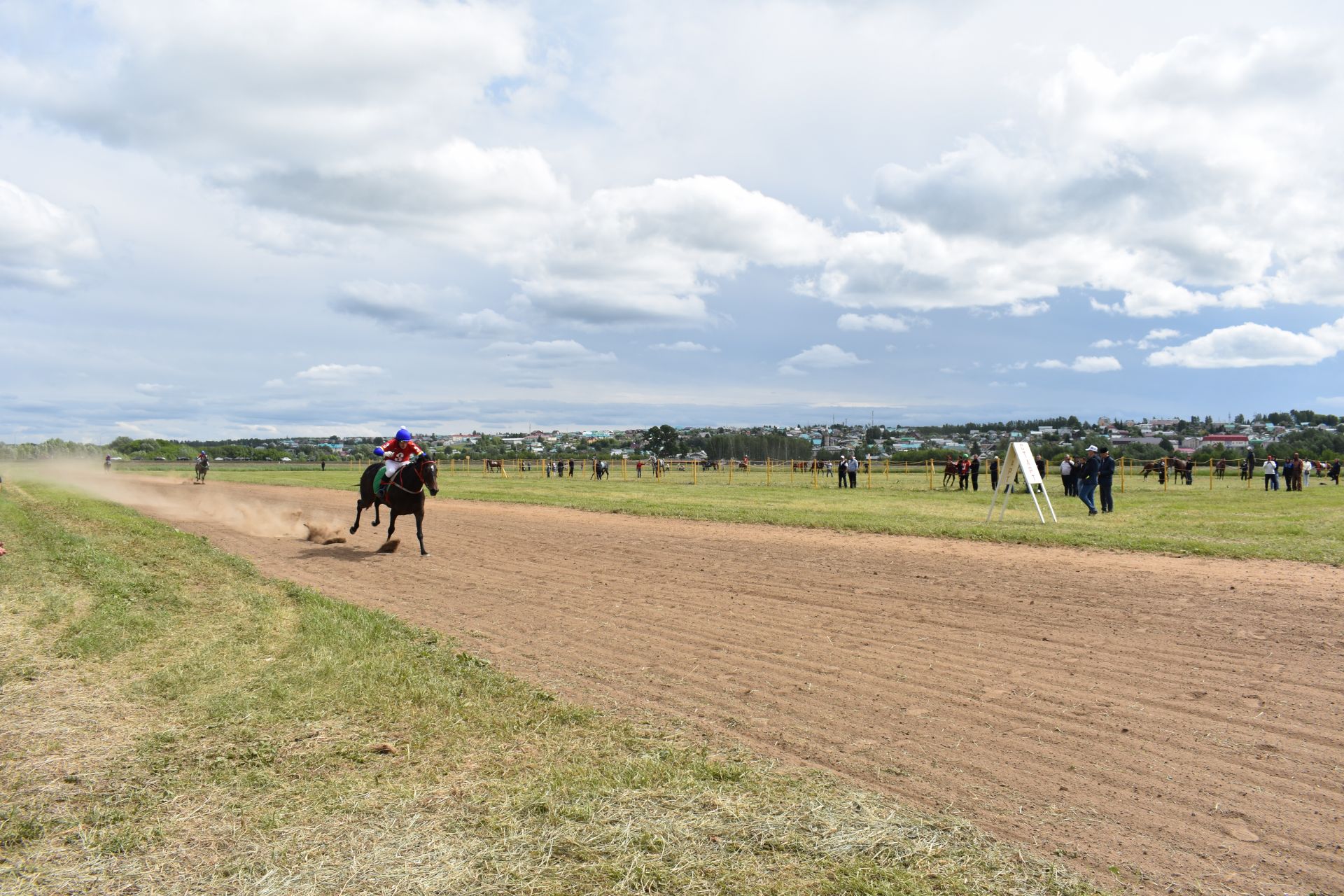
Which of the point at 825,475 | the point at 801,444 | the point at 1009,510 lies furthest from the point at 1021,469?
the point at 801,444

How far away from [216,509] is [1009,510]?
25262 mm

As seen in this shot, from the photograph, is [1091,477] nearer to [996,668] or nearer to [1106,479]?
[1106,479]

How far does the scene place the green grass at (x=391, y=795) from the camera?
3928mm

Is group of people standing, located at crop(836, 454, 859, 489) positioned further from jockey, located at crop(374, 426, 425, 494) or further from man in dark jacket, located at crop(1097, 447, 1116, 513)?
jockey, located at crop(374, 426, 425, 494)

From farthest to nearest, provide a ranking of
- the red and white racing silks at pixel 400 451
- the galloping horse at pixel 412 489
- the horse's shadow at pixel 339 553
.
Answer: the red and white racing silks at pixel 400 451, the galloping horse at pixel 412 489, the horse's shadow at pixel 339 553

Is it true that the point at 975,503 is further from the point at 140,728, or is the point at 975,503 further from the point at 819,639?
the point at 140,728

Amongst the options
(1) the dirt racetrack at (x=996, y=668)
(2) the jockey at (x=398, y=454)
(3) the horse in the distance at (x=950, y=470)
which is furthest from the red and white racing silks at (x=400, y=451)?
(3) the horse in the distance at (x=950, y=470)

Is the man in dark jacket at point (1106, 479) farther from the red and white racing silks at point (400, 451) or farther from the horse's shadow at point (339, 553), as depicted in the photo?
the horse's shadow at point (339, 553)

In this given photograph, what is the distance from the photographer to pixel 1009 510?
24141 mm

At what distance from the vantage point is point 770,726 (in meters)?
6.05

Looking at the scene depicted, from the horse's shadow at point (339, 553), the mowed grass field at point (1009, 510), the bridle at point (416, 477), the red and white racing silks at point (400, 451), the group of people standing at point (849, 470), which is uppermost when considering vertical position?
the red and white racing silks at point (400, 451)

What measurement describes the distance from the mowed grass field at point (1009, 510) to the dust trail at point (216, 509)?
728cm

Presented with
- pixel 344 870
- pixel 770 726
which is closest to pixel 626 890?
pixel 344 870

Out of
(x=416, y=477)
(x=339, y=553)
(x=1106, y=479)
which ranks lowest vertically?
(x=339, y=553)
